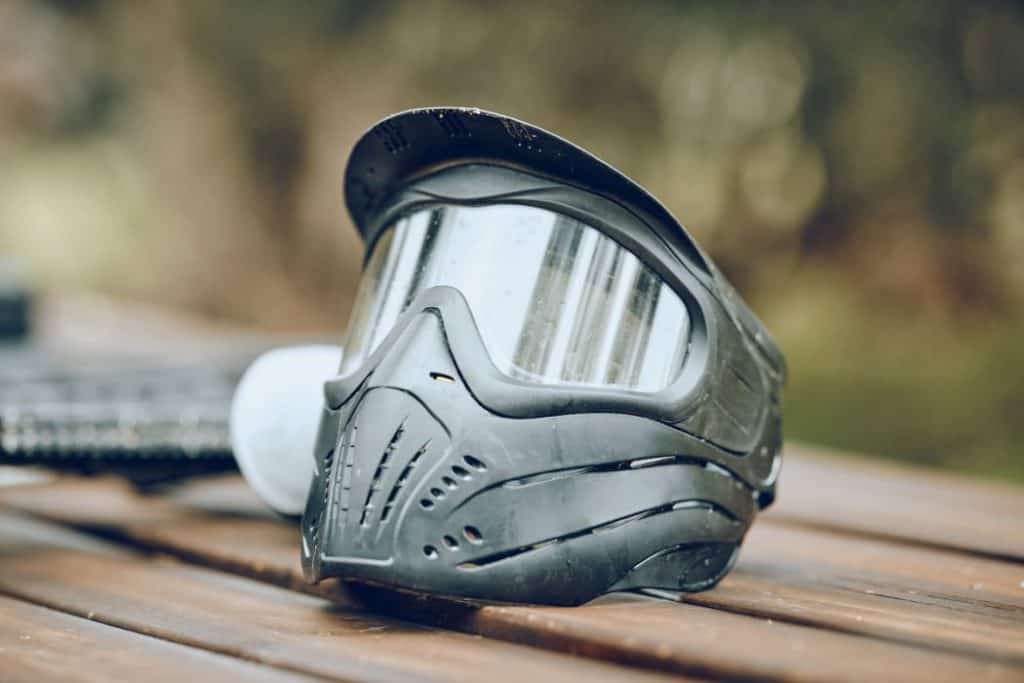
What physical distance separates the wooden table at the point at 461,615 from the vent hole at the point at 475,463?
0.13 meters

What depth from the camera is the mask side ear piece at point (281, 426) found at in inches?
54.6

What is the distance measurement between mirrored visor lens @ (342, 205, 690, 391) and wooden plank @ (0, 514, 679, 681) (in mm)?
263

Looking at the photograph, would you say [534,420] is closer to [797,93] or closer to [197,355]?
[197,355]

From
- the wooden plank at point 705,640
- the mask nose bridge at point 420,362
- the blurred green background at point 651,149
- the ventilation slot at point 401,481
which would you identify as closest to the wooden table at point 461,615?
the wooden plank at point 705,640

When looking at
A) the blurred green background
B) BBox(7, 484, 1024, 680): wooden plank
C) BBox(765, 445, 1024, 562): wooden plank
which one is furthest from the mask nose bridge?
the blurred green background

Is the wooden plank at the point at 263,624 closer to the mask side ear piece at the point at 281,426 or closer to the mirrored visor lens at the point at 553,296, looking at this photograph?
the mask side ear piece at the point at 281,426

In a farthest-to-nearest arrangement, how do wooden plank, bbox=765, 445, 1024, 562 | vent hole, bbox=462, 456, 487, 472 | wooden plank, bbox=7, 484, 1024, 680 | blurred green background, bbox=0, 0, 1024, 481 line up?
blurred green background, bbox=0, 0, 1024, 481
wooden plank, bbox=765, 445, 1024, 562
vent hole, bbox=462, 456, 487, 472
wooden plank, bbox=7, 484, 1024, 680

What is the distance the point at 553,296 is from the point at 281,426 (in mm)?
449

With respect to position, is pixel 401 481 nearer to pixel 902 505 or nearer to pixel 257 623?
pixel 257 623

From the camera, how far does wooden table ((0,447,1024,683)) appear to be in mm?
965

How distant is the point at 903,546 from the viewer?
160 centimetres

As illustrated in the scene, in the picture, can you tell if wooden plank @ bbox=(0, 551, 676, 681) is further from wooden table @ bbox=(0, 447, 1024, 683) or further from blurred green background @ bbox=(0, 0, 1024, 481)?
blurred green background @ bbox=(0, 0, 1024, 481)

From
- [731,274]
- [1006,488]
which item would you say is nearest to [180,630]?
[1006,488]

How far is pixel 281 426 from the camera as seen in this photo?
4.56ft
